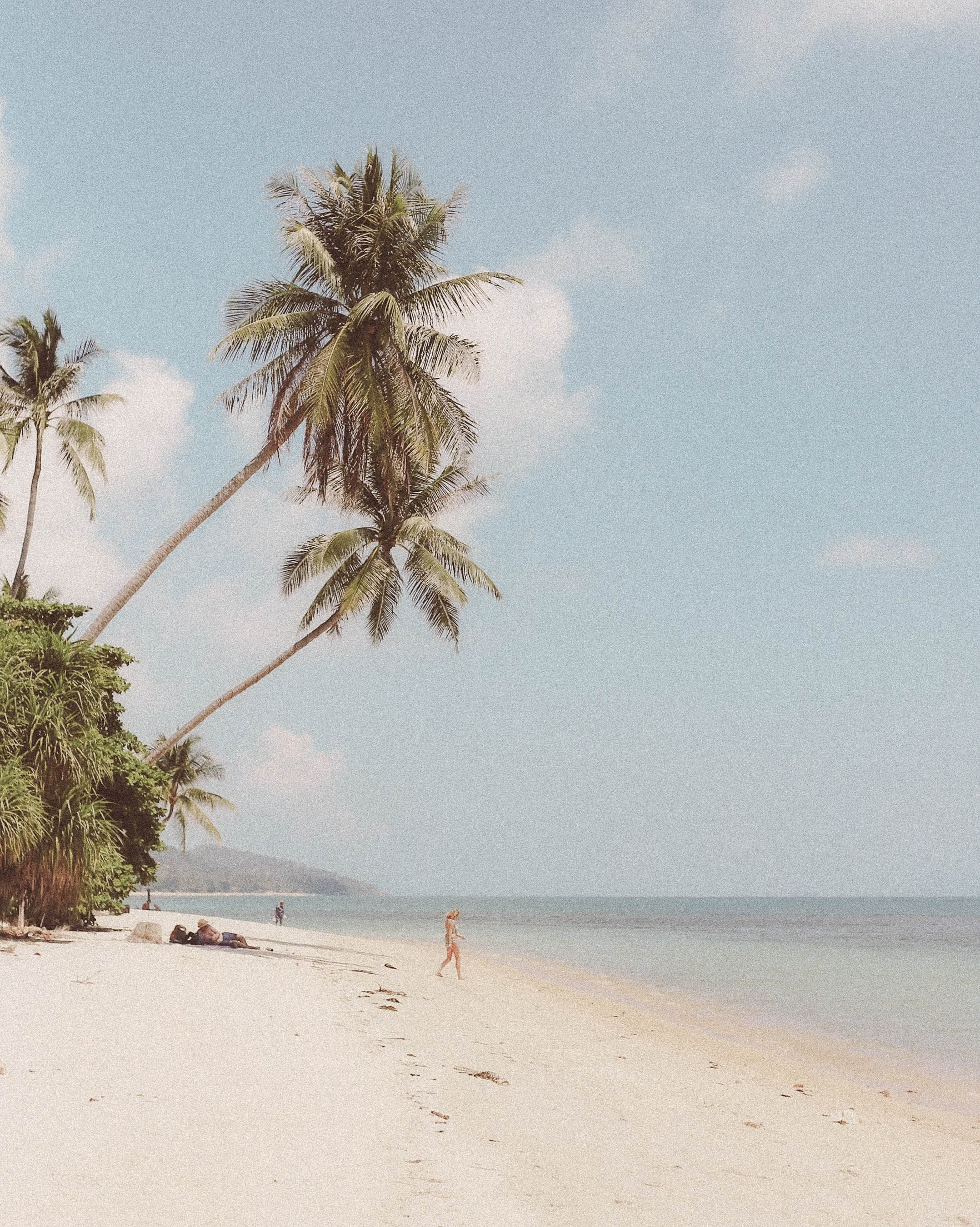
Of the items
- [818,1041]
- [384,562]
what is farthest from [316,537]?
[818,1041]

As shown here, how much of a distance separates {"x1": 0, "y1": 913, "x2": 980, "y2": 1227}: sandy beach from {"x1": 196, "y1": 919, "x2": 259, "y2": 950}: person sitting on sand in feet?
18.3

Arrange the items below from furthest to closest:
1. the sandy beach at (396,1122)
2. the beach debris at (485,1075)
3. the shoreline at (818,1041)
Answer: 1. the shoreline at (818,1041)
2. the beach debris at (485,1075)
3. the sandy beach at (396,1122)

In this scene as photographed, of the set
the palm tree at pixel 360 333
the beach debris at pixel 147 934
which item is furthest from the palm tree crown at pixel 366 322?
the beach debris at pixel 147 934

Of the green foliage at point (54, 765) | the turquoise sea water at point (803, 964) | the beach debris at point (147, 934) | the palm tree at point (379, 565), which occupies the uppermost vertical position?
the palm tree at point (379, 565)

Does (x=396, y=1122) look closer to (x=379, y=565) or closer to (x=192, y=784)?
(x=379, y=565)

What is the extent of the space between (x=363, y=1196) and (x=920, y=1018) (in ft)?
56.6

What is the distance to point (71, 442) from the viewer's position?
1009 inches

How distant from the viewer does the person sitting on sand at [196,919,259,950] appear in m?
18.3

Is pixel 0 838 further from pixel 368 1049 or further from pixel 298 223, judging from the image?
pixel 298 223

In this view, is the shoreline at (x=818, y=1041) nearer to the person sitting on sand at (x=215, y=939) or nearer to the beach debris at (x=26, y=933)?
the person sitting on sand at (x=215, y=939)

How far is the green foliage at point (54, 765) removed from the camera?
44.0 feet

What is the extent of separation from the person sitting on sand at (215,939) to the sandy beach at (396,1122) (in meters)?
5.57

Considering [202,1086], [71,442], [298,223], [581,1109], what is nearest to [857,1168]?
[581,1109]

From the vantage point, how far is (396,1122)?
638cm
